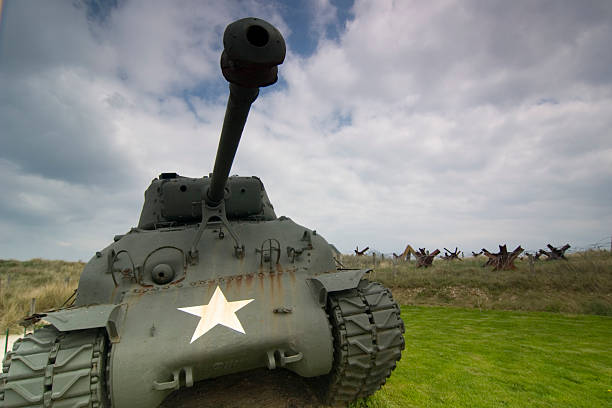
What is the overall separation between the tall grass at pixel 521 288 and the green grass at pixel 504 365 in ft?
5.96

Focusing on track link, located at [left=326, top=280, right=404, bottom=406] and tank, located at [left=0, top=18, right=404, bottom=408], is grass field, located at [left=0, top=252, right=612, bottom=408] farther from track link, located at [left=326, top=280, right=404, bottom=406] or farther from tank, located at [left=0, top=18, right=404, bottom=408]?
tank, located at [left=0, top=18, right=404, bottom=408]

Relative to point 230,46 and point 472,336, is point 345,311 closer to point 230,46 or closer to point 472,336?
point 230,46

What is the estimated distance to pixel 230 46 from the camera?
2.67 meters

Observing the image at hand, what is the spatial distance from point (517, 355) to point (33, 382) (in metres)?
7.69

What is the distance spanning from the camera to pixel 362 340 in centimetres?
414

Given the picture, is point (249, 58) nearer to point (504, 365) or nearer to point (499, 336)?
point (504, 365)

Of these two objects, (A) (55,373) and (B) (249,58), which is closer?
(B) (249,58)

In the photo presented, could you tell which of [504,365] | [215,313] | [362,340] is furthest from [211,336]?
[504,365]

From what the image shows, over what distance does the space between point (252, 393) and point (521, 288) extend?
12553mm

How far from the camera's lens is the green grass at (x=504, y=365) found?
5.12m

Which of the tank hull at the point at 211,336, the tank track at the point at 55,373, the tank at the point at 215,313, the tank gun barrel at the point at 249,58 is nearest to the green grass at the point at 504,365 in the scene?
the tank at the point at 215,313

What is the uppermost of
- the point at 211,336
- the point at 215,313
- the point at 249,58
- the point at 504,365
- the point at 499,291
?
the point at 249,58

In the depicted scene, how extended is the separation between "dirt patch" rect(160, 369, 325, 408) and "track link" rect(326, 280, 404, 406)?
2.55 ft

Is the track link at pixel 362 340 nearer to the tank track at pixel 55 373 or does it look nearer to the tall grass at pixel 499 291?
the tank track at pixel 55 373
